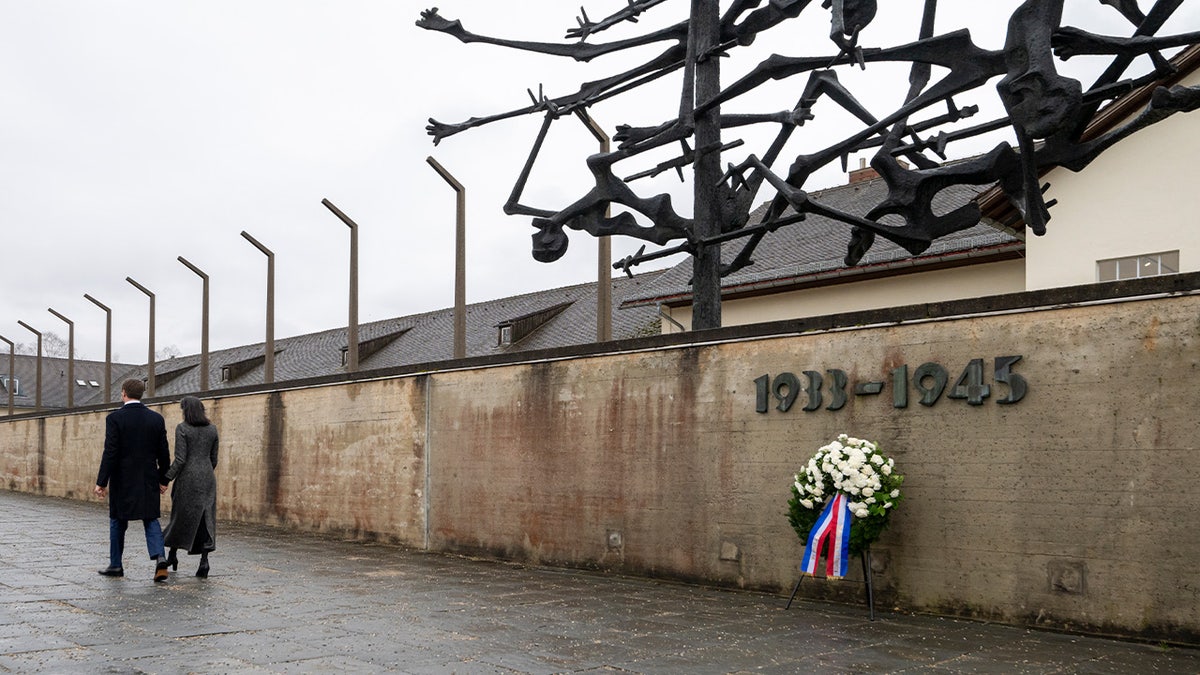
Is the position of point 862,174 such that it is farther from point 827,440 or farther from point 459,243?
point 827,440

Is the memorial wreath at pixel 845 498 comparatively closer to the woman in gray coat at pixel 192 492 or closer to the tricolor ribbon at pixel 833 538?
the tricolor ribbon at pixel 833 538

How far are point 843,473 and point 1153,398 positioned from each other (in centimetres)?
222

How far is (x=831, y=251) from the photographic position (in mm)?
23125

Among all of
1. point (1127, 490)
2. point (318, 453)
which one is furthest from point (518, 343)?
point (1127, 490)

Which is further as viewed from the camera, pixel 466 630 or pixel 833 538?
pixel 833 538

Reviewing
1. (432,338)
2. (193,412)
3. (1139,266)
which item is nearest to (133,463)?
(193,412)

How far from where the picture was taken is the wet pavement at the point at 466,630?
6.41 meters

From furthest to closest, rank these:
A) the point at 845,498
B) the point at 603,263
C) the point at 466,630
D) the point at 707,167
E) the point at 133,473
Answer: the point at 603,263 → the point at 707,167 → the point at 133,473 → the point at 845,498 → the point at 466,630

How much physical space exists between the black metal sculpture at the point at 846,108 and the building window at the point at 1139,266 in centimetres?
745

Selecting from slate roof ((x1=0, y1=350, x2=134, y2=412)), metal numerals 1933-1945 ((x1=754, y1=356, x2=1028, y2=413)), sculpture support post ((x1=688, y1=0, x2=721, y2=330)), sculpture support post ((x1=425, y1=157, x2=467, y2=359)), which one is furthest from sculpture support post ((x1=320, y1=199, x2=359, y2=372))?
slate roof ((x1=0, y1=350, x2=134, y2=412))

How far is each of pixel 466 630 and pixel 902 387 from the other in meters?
3.97

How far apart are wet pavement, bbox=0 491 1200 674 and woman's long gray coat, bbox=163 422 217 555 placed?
369mm

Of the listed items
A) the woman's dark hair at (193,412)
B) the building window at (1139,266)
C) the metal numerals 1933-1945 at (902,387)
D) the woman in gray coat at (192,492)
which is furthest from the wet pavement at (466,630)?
the building window at (1139,266)

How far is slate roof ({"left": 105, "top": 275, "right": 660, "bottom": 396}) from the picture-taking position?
33469 mm
